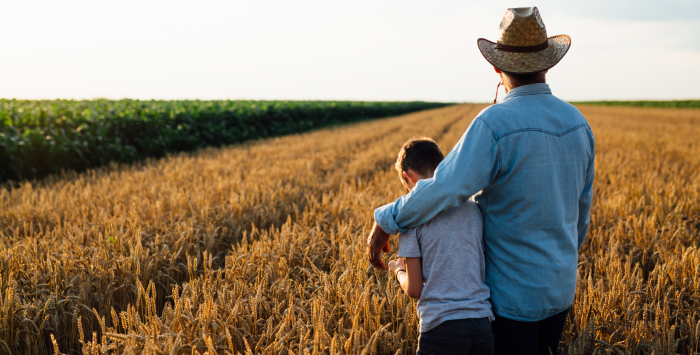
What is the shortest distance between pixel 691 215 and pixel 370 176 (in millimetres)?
4515

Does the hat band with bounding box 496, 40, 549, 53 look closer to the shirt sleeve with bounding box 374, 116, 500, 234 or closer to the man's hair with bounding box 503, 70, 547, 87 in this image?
the man's hair with bounding box 503, 70, 547, 87

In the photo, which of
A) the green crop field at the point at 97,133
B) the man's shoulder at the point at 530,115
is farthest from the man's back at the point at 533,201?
the green crop field at the point at 97,133

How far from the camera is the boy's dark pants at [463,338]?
5.53 feet

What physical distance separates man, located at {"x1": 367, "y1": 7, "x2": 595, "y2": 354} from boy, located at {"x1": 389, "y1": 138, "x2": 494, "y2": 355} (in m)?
0.10

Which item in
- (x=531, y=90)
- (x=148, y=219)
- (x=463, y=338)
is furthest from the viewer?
(x=148, y=219)

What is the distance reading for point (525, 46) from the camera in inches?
70.1

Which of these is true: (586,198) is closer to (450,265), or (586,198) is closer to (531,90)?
(531,90)

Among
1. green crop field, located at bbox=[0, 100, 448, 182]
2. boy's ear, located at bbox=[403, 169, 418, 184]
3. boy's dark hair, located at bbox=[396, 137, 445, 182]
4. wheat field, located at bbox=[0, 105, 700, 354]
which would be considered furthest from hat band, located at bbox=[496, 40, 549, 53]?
green crop field, located at bbox=[0, 100, 448, 182]

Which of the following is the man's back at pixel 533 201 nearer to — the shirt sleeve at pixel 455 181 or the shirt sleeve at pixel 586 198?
the shirt sleeve at pixel 455 181

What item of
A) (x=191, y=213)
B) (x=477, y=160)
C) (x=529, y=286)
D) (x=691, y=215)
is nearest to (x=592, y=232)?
(x=691, y=215)

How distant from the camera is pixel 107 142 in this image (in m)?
9.09

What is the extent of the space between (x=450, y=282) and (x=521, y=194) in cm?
46

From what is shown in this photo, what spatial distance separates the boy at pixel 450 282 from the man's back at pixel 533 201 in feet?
0.29

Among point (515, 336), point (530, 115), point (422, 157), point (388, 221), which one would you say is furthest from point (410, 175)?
point (515, 336)
